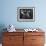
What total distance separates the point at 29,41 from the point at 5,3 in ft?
4.78

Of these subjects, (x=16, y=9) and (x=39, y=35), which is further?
(x=16, y=9)

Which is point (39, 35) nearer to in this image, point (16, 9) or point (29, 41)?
point (29, 41)

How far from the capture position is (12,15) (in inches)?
171

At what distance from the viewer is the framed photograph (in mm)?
4316

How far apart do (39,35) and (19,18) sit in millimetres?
909

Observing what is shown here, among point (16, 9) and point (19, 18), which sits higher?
point (16, 9)

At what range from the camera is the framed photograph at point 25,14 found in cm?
432

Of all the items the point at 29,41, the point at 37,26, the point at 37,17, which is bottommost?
the point at 29,41

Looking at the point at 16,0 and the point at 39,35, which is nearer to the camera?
the point at 39,35

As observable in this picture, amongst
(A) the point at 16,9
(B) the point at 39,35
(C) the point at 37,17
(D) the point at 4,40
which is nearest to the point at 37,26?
(C) the point at 37,17

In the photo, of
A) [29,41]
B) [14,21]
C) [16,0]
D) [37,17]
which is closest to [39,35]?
[29,41]

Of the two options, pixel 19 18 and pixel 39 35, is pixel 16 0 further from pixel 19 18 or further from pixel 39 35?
pixel 39 35

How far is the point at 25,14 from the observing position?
4.36 metres

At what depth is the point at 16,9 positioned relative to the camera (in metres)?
4.33
